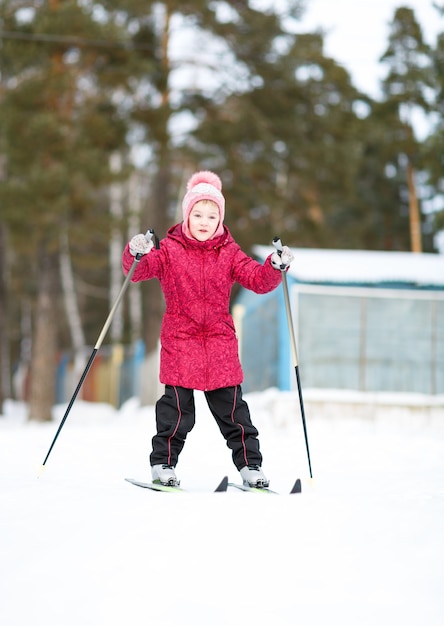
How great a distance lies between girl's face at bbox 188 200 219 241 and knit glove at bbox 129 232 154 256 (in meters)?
0.25

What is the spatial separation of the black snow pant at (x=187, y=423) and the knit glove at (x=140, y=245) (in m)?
0.66

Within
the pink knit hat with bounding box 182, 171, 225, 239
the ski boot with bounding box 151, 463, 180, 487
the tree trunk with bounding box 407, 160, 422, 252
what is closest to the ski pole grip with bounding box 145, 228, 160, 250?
the pink knit hat with bounding box 182, 171, 225, 239

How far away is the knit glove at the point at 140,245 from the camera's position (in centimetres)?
394

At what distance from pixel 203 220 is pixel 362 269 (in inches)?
309

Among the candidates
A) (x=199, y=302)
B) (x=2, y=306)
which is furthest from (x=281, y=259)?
(x=2, y=306)

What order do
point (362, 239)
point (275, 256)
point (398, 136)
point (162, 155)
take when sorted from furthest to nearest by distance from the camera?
point (362, 239)
point (398, 136)
point (162, 155)
point (275, 256)

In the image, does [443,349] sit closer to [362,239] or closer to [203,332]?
[203,332]

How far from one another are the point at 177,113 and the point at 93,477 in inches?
489

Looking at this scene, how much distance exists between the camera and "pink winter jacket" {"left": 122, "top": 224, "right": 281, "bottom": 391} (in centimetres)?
403

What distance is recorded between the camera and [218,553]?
2.67m

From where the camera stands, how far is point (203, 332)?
4.10 meters

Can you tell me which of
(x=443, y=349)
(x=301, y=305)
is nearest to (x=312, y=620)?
(x=301, y=305)

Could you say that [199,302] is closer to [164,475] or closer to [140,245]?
[140,245]

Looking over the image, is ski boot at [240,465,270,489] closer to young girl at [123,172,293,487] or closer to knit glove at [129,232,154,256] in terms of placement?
A: young girl at [123,172,293,487]
